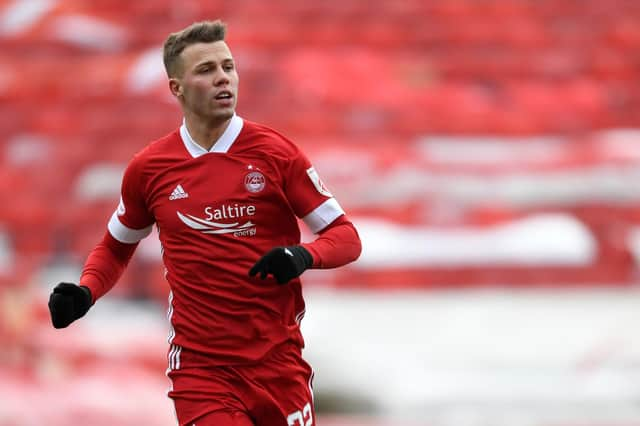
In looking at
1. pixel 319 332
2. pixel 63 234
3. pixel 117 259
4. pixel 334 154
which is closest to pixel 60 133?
pixel 63 234

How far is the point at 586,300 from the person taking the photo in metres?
8.06

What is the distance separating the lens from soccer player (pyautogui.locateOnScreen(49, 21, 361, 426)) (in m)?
3.34

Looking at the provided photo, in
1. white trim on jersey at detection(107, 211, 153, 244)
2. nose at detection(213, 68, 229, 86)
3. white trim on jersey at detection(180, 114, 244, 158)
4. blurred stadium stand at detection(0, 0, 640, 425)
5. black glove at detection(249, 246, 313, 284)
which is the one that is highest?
blurred stadium stand at detection(0, 0, 640, 425)

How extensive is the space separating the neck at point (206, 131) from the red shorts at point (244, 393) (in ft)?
2.06

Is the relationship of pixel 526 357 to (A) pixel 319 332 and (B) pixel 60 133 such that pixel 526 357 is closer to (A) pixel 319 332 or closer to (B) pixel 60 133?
(A) pixel 319 332

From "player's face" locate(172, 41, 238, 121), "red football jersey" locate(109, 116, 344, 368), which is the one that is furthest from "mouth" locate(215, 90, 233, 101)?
"red football jersey" locate(109, 116, 344, 368)

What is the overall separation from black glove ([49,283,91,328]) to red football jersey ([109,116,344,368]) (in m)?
0.27

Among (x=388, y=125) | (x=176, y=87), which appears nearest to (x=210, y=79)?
(x=176, y=87)

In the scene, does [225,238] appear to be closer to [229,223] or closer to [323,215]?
[229,223]

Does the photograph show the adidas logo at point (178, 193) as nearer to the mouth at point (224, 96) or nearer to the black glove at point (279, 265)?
the mouth at point (224, 96)

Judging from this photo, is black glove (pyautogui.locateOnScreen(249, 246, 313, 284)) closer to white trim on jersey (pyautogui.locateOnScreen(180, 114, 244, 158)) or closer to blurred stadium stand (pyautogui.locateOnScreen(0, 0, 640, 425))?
white trim on jersey (pyautogui.locateOnScreen(180, 114, 244, 158))

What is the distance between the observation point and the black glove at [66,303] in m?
3.36

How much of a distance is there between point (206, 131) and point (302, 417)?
0.89m

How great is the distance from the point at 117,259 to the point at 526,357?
4.67 m
